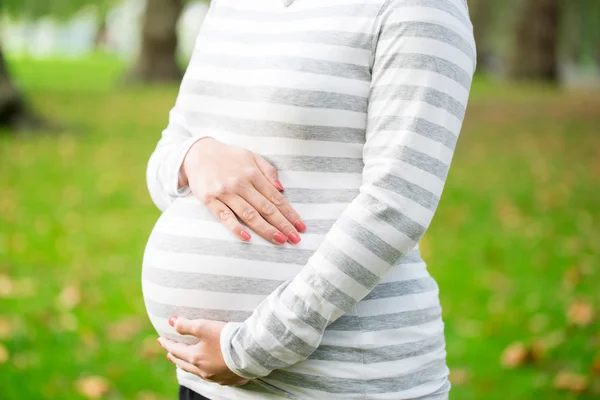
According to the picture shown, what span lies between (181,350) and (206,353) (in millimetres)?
85

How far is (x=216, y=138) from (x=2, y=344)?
8.71 feet

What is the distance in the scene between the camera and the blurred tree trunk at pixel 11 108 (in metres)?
9.63

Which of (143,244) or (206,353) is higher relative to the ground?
(206,353)

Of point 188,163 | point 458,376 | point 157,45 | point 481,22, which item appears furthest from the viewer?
point 481,22

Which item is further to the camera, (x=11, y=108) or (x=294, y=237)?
(x=11, y=108)

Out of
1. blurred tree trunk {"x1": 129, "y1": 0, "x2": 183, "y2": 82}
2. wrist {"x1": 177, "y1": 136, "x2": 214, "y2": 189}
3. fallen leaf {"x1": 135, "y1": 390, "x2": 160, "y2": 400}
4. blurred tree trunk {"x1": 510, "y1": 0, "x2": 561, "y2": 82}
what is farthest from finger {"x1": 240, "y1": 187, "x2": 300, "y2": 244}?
blurred tree trunk {"x1": 510, "y1": 0, "x2": 561, "y2": 82}

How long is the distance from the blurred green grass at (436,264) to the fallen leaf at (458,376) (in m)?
0.04

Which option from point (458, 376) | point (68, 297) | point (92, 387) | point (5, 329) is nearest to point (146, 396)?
point (92, 387)

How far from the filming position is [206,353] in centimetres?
144

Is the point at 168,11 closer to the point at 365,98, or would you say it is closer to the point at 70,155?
the point at 70,155


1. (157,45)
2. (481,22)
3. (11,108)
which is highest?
(11,108)

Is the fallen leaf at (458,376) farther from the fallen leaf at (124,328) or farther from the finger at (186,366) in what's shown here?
the finger at (186,366)

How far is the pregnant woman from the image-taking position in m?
1.34

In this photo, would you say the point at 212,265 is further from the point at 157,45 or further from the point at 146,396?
the point at 157,45
